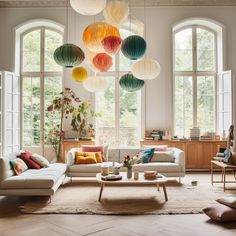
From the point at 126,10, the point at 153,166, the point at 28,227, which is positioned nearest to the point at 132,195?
the point at 153,166

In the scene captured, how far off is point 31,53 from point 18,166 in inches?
179

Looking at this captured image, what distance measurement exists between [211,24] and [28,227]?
24.2 ft

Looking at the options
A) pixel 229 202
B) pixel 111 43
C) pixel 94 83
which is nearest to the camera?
pixel 229 202

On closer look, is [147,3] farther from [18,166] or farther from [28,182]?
[28,182]

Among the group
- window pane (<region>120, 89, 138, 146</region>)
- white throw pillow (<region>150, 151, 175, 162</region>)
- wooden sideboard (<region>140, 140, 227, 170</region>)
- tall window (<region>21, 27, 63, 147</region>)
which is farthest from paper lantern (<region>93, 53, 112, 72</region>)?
tall window (<region>21, 27, 63, 147</region>)

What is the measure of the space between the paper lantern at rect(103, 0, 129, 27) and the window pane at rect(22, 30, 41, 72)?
14.2 ft

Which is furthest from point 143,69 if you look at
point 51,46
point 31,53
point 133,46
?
point 31,53

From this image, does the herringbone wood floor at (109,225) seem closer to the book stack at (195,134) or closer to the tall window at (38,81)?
the book stack at (195,134)

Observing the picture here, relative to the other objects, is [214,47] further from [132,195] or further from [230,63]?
[132,195]

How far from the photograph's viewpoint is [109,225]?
4309 mm

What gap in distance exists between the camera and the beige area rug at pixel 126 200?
4.97 m

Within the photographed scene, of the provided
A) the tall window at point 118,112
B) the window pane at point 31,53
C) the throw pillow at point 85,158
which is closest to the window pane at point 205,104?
the tall window at point 118,112

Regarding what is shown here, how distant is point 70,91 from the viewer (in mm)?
8984

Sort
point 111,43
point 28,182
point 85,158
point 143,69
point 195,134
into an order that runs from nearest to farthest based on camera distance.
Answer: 1. point 28,182
2. point 111,43
3. point 143,69
4. point 85,158
5. point 195,134
